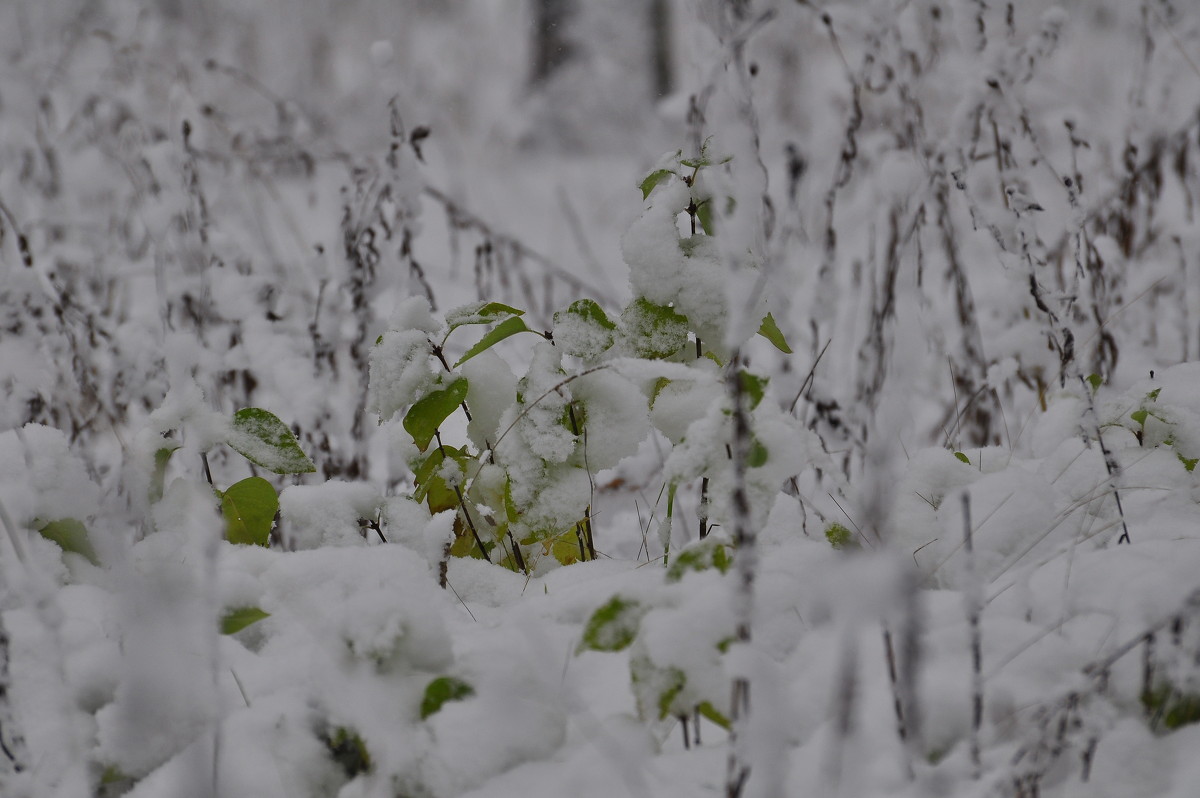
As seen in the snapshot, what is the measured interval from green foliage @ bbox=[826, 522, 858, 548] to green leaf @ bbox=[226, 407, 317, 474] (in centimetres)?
47

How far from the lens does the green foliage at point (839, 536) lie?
0.77 m

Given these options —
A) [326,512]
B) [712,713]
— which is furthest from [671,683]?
[326,512]

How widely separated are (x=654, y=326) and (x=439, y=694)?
38cm

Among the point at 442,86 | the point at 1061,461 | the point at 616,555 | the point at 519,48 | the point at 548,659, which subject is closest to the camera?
the point at 548,659

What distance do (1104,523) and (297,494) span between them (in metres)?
0.71

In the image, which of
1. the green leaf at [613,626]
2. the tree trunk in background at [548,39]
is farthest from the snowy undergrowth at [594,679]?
the tree trunk in background at [548,39]

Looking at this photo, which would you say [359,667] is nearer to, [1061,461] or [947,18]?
[1061,461]

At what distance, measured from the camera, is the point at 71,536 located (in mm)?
765

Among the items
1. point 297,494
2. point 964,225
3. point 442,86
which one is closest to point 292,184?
point 442,86

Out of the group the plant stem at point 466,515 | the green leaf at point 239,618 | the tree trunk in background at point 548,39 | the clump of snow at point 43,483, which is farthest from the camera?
the tree trunk in background at point 548,39

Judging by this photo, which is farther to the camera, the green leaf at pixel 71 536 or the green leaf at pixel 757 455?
the green leaf at pixel 71 536

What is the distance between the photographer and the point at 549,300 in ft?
5.95

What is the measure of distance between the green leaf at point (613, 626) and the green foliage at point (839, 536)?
0.96 ft

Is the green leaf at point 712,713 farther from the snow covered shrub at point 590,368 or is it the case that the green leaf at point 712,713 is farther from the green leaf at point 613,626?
the snow covered shrub at point 590,368
